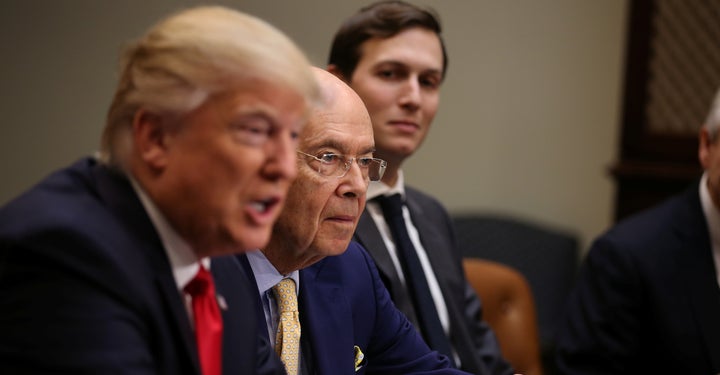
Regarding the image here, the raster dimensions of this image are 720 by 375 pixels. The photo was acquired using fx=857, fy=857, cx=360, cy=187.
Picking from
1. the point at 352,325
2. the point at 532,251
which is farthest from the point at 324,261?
the point at 532,251

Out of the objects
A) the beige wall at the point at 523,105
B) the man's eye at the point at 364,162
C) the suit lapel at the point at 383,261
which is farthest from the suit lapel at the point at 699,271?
the beige wall at the point at 523,105

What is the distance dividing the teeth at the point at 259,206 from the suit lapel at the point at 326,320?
517 millimetres

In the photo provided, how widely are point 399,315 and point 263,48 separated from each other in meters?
0.97

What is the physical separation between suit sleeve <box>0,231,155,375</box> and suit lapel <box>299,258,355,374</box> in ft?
1.99

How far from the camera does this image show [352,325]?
5.64 ft

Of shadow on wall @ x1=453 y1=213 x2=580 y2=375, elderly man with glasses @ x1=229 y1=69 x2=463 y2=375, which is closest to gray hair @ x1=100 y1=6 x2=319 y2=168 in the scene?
elderly man with glasses @ x1=229 y1=69 x2=463 y2=375

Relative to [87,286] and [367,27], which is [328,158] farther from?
[367,27]

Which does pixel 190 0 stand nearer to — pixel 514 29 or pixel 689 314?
pixel 514 29

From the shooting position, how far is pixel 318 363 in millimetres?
1606

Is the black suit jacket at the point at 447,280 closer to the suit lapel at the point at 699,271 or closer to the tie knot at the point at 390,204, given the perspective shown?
the tie knot at the point at 390,204

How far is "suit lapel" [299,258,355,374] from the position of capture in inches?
63.7

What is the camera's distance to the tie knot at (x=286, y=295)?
1.62 meters

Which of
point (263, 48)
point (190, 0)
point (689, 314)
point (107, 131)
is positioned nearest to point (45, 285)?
point (107, 131)

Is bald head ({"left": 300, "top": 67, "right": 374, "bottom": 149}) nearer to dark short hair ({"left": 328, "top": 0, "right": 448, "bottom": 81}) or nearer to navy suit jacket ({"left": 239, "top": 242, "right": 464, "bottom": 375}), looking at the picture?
navy suit jacket ({"left": 239, "top": 242, "right": 464, "bottom": 375})
